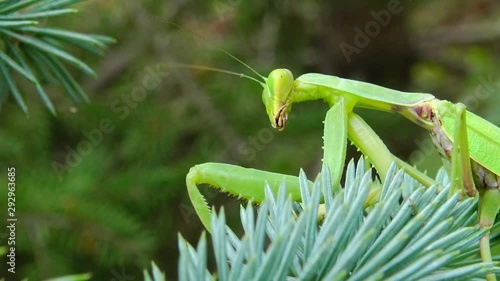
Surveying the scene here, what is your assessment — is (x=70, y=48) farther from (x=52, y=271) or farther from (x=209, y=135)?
(x=52, y=271)

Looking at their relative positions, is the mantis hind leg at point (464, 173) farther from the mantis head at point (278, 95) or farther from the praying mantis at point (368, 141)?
the mantis head at point (278, 95)
